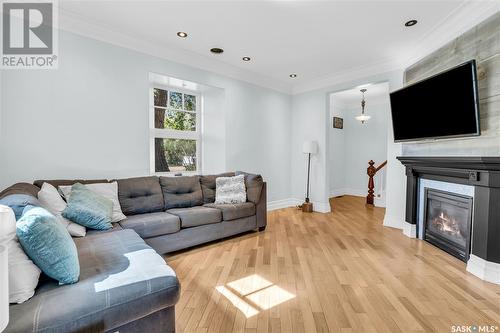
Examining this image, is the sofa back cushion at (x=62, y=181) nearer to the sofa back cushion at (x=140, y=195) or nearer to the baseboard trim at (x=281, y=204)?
the sofa back cushion at (x=140, y=195)

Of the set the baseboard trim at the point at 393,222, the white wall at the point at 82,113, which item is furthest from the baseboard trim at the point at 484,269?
the white wall at the point at 82,113

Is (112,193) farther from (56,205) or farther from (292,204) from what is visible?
(292,204)

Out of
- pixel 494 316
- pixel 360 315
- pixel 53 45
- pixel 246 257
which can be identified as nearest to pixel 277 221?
pixel 246 257

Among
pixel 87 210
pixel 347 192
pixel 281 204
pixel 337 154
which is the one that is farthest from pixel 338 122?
pixel 87 210

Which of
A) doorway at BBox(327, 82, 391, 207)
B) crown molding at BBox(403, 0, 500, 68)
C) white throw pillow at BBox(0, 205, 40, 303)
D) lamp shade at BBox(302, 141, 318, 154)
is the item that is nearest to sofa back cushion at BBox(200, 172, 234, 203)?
lamp shade at BBox(302, 141, 318, 154)

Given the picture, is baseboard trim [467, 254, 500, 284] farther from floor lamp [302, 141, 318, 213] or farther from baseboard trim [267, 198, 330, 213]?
floor lamp [302, 141, 318, 213]

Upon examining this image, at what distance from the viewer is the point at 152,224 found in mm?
2623

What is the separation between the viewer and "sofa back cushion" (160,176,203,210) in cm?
323

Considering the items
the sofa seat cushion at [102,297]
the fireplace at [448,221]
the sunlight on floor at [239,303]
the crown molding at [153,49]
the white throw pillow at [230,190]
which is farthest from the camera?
the white throw pillow at [230,190]

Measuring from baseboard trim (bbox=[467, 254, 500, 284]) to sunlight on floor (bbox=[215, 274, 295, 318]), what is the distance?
1823mm

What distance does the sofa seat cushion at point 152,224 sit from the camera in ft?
8.36

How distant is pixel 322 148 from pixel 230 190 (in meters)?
2.30

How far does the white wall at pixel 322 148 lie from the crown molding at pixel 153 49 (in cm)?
92

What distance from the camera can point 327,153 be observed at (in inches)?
197
